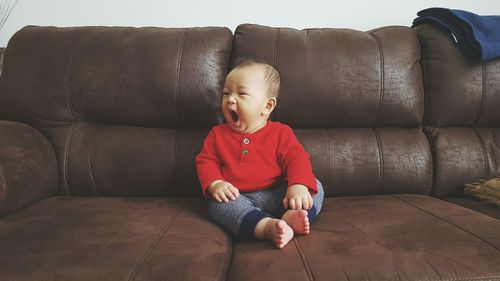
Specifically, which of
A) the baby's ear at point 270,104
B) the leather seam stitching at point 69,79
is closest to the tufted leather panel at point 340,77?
the baby's ear at point 270,104

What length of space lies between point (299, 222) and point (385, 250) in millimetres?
215

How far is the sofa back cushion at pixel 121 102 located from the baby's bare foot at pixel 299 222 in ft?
1.56

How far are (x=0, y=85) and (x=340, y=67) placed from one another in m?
1.28

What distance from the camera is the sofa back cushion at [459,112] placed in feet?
4.38

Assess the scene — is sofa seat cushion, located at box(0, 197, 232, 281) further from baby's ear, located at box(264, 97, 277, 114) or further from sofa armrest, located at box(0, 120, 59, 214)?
Answer: baby's ear, located at box(264, 97, 277, 114)

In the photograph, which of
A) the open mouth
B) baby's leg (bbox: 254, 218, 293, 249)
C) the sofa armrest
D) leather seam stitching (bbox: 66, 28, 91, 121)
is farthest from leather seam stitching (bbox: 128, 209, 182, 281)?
leather seam stitching (bbox: 66, 28, 91, 121)

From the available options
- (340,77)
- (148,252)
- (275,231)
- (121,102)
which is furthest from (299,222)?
(121,102)

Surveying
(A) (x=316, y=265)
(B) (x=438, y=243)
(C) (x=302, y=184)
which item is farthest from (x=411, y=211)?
(A) (x=316, y=265)

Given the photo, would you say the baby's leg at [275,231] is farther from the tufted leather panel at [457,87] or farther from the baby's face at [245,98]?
the tufted leather panel at [457,87]

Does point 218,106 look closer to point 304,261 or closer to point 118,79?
point 118,79

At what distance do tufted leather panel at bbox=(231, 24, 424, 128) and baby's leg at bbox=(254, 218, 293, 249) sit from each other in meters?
0.51

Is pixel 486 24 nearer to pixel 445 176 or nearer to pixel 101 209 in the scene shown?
pixel 445 176

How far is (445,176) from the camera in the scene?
133cm

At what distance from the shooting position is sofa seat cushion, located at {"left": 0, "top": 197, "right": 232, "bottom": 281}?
28.5 inches
